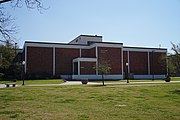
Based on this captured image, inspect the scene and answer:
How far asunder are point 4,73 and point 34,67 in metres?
7.90

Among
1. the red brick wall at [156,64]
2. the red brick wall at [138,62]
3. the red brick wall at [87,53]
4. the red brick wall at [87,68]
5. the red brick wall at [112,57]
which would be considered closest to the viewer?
the red brick wall at [87,68]

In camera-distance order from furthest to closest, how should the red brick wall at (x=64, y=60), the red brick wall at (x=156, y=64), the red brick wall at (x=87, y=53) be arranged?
the red brick wall at (x=156, y=64)
the red brick wall at (x=87, y=53)
the red brick wall at (x=64, y=60)

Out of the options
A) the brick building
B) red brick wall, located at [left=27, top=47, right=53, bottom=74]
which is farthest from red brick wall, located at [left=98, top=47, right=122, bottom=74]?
red brick wall, located at [left=27, top=47, right=53, bottom=74]

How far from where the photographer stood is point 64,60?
5856 centimetres

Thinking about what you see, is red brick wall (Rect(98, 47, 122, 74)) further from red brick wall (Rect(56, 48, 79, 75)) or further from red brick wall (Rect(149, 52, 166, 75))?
red brick wall (Rect(149, 52, 166, 75))

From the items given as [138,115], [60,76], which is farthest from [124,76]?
[138,115]

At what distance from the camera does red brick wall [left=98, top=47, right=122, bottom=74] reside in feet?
189

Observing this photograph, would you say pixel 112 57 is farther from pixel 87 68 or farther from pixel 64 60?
pixel 64 60

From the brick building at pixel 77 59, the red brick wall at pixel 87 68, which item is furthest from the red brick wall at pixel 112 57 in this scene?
the red brick wall at pixel 87 68

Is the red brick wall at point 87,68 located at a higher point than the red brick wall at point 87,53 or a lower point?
lower

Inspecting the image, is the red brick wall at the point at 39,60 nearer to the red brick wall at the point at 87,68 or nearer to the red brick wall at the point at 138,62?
the red brick wall at the point at 87,68

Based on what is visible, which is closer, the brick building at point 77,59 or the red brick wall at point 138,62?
the brick building at point 77,59

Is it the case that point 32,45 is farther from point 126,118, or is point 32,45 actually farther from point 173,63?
point 126,118

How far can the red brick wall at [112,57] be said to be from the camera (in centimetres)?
5751
